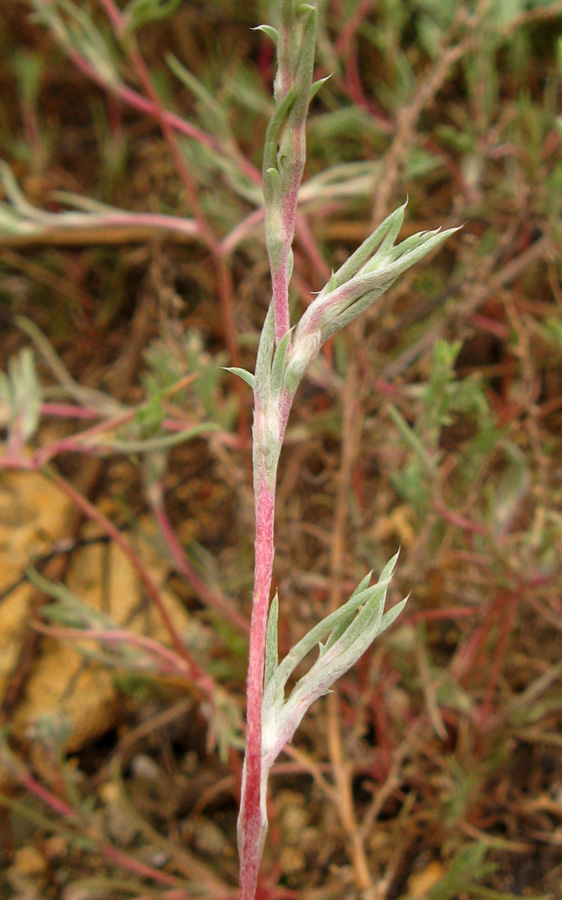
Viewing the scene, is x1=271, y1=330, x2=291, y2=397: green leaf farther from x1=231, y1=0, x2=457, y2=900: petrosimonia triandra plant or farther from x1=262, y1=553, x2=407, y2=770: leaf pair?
x1=262, y1=553, x2=407, y2=770: leaf pair

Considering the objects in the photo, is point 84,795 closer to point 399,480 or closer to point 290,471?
point 290,471

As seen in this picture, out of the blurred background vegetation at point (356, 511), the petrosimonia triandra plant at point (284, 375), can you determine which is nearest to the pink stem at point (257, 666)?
the petrosimonia triandra plant at point (284, 375)

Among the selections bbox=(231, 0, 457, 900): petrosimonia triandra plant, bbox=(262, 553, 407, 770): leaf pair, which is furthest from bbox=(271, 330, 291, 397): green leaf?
bbox=(262, 553, 407, 770): leaf pair

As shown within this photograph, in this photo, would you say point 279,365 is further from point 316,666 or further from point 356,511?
point 356,511

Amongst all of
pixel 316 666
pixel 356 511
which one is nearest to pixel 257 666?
pixel 316 666

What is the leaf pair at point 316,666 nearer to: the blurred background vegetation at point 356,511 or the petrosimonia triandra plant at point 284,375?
the petrosimonia triandra plant at point 284,375
